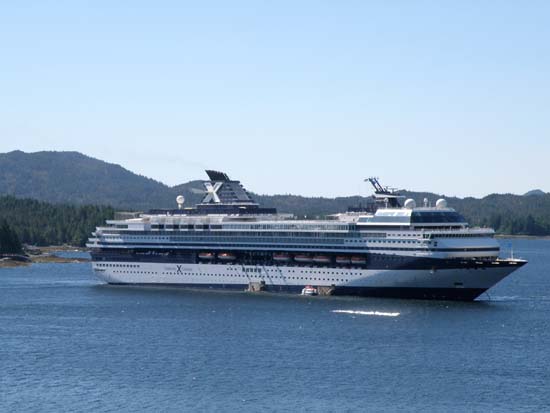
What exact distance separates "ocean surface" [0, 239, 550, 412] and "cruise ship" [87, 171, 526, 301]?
2.23 meters

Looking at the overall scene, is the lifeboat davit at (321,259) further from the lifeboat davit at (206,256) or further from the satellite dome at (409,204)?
the lifeboat davit at (206,256)

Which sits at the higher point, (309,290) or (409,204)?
(409,204)

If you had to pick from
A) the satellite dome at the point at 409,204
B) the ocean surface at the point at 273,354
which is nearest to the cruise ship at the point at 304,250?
the satellite dome at the point at 409,204

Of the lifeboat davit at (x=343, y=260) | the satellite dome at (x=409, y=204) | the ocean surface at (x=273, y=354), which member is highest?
the satellite dome at (x=409, y=204)

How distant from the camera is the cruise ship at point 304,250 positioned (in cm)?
8569

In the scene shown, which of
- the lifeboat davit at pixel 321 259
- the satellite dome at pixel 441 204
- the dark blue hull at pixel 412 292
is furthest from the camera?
the lifeboat davit at pixel 321 259

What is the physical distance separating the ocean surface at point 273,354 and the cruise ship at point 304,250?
7.32 feet

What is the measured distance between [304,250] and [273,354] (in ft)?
100

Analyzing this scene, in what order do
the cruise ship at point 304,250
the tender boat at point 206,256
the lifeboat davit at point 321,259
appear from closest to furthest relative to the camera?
1. the cruise ship at point 304,250
2. the lifeboat davit at point 321,259
3. the tender boat at point 206,256

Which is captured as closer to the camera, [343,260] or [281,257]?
[343,260]

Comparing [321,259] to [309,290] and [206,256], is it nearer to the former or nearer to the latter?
[309,290]

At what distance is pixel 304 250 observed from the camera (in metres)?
94.4

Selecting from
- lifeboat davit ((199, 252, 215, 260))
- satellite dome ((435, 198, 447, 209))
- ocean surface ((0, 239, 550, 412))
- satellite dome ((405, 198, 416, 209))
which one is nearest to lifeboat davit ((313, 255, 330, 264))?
ocean surface ((0, 239, 550, 412))

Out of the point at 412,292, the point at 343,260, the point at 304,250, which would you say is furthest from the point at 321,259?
the point at 412,292
